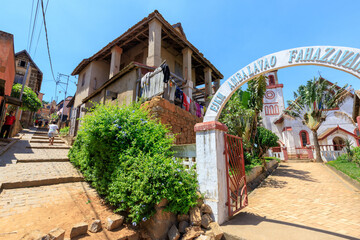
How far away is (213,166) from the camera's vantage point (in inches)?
151

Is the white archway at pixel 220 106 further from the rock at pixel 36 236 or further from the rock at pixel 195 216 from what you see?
the rock at pixel 36 236

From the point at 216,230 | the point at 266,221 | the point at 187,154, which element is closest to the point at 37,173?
the point at 187,154

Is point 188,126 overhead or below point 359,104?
below

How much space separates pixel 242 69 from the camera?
14.1ft

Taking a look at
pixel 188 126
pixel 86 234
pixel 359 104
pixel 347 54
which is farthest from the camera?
pixel 359 104

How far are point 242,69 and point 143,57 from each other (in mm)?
10585

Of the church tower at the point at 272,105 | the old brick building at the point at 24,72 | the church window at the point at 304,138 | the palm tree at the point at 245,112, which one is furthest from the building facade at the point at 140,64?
the church tower at the point at 272,105

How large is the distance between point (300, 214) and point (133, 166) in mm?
4378

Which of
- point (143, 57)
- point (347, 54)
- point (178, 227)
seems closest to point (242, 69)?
point (347, 54)

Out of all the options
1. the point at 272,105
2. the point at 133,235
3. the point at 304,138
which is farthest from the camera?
the point at 272,105

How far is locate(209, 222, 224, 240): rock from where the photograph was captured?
319 cm

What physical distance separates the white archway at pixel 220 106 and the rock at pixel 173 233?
91 cm

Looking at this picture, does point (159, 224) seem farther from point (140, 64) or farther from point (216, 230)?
point (140, 64)

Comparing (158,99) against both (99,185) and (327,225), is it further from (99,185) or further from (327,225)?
(327,225)
